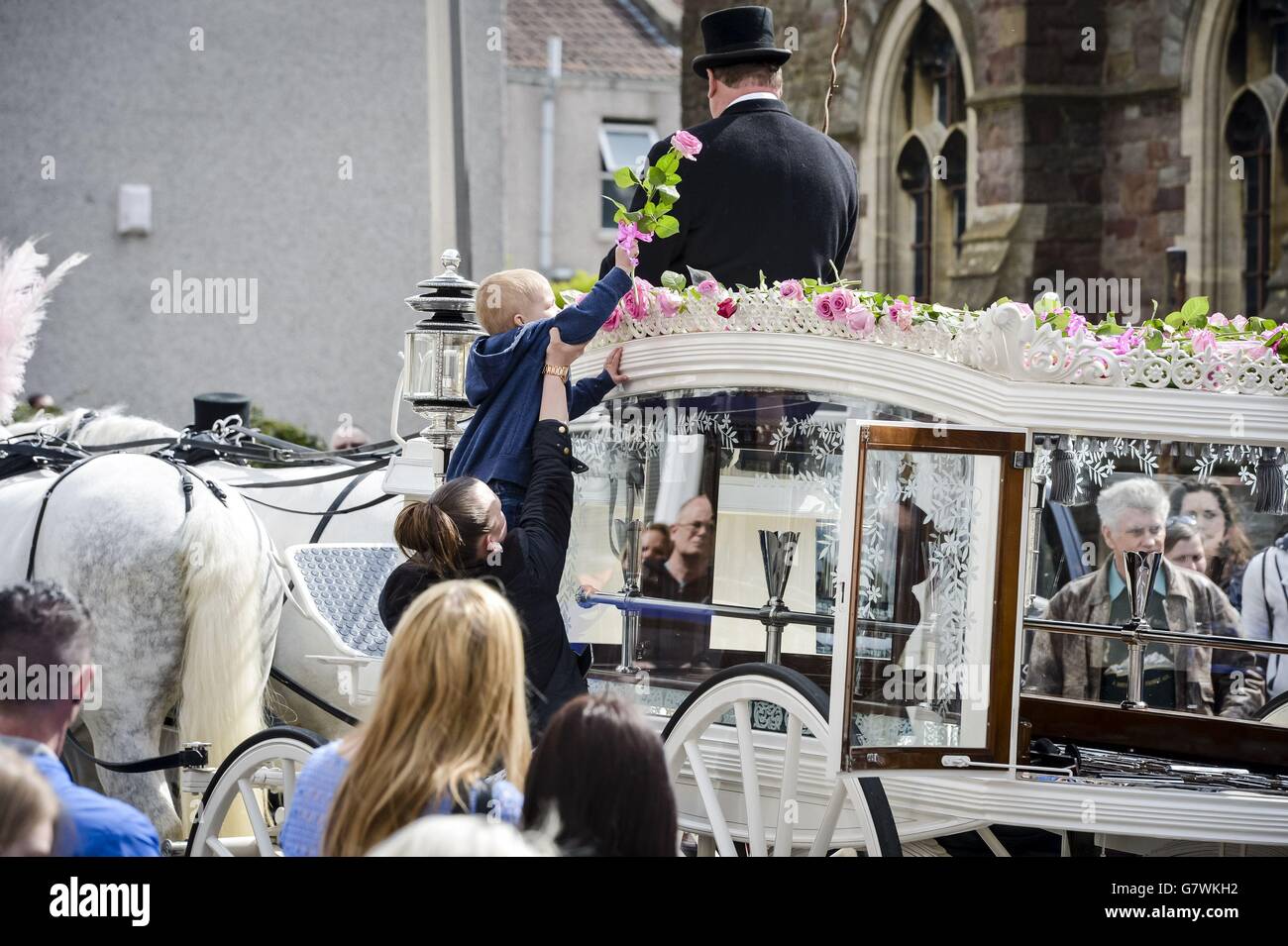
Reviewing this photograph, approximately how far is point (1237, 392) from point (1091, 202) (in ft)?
32.8

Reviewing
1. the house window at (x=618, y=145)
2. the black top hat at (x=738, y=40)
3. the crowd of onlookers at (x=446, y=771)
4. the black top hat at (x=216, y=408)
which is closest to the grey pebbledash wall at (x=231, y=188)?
the black top hat at (x=216, y=408)

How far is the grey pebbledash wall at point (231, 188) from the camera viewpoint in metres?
15.4

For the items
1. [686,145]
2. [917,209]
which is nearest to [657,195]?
[686,145]

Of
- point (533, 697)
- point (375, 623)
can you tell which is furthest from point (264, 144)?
point (533, 697)

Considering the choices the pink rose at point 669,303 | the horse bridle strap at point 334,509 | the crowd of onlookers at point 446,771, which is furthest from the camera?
the horse bridle strap at point 334,509

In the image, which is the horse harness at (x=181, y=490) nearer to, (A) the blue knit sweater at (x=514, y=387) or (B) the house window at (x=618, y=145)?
(A) the blue knit sweater at (x=514, y=387)

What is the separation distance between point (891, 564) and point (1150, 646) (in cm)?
90

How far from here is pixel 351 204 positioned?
1584 centimetres

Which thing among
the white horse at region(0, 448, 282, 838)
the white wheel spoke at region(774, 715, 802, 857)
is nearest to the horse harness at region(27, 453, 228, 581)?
the white horse at region(0, 448, 282, 838)

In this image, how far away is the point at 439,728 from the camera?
9.34 feet

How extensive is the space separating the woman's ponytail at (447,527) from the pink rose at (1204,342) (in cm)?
169

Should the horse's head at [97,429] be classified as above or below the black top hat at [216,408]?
below

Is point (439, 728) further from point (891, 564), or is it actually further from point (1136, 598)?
point (1136, 598)
